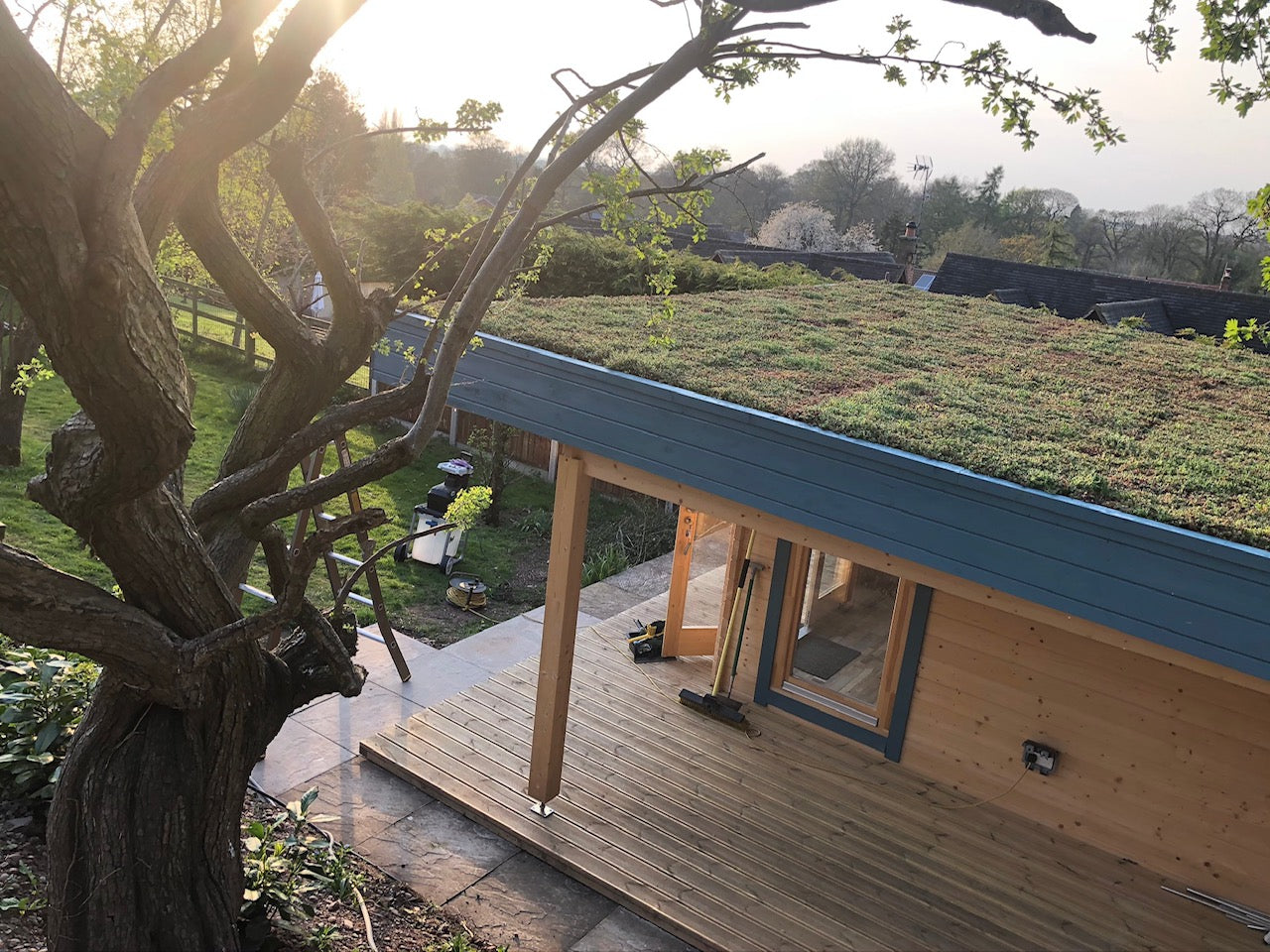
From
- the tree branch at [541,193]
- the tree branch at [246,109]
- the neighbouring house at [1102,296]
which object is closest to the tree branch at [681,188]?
the tree branch at [541,193]

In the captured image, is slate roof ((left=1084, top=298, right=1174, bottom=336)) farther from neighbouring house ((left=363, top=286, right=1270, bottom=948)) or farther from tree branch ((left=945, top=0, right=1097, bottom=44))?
tree branch ((left=945, top=0, right=1097, bottom=44))

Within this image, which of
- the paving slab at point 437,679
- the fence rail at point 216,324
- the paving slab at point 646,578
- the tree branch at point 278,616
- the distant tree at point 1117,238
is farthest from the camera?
the distant tree at point 1117,238

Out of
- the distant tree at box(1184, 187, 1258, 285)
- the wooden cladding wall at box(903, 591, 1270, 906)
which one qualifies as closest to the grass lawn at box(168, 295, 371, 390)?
the wooden cladding wall at box(903, 591, 1270, 906)

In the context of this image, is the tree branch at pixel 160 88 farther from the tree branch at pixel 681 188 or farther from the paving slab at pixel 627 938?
the paving slab at pixel 627 938

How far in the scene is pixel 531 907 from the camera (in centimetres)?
504

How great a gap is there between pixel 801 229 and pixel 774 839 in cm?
3979

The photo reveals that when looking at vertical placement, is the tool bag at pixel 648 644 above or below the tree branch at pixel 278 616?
below

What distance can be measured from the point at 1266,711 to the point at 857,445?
3086 millimetres

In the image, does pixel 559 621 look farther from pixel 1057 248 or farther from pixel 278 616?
pixel 1057 248

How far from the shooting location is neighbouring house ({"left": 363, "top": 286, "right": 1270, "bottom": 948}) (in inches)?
154

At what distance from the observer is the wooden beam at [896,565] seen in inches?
144

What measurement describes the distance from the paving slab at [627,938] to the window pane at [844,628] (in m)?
2.61

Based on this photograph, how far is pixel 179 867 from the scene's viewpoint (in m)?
3.54

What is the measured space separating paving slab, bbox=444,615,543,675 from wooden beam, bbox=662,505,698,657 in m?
1.11
